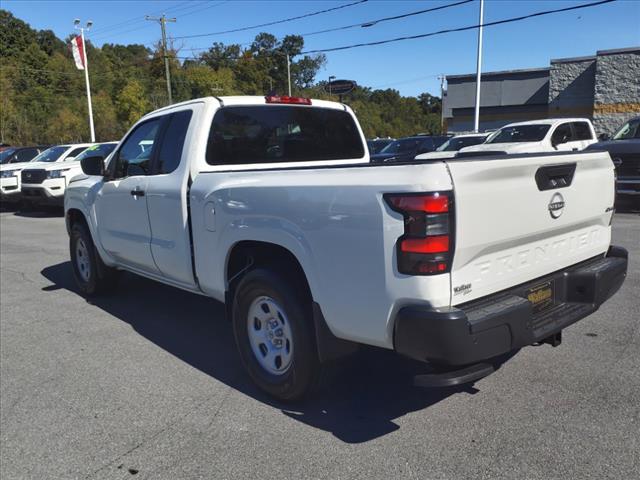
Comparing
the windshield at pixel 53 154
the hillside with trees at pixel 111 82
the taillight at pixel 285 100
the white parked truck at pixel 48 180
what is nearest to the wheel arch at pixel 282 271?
the taillight at pixel 285 100

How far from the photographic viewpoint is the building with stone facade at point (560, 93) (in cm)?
2809

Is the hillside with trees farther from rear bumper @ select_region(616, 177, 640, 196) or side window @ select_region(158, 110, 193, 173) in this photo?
side window @ select_region(158, 110, 193, 173)

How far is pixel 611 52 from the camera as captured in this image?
28094 mm

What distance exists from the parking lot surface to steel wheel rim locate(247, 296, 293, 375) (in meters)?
0.26

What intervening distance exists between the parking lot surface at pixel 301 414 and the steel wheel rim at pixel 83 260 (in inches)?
49.1

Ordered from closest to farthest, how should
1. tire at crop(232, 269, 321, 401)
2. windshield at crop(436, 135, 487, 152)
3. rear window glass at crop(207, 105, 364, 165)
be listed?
→ tire at crop(232, 269, 321, 401) < rear window glass at crop(207, 105, 364, 165) < windshield at crop(436, 135, 487, 152)

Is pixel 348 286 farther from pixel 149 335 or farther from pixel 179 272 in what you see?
pixel 149 335

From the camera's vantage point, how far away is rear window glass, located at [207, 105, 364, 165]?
14.3 ft

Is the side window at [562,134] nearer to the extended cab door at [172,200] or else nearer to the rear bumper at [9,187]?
the extended cab door at [172,200]

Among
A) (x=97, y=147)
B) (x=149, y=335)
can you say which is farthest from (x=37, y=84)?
(x=149, y=335)

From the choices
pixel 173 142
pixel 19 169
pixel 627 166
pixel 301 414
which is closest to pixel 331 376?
pixel 301 414

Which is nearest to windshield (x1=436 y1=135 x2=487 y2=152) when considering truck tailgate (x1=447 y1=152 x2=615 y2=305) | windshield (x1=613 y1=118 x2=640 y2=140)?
windshield (x1=613 y1=118 x2=640 y2=140)

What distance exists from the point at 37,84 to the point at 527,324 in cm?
6902

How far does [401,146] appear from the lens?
18453mm
